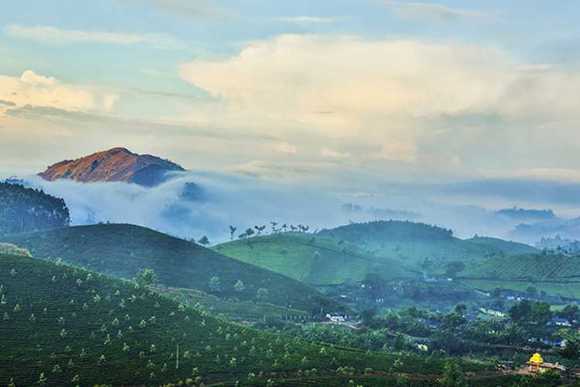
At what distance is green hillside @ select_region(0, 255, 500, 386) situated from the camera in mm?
106125

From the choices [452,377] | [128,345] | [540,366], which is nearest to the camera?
[452,377]

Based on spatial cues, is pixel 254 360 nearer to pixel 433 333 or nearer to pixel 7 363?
pixel 7 363

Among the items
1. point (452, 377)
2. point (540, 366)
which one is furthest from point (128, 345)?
point (540, 366)

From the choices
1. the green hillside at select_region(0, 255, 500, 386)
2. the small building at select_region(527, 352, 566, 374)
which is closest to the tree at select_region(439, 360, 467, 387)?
the green hillside at select_region(0, 255, 500, 386)

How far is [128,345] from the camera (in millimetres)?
119125

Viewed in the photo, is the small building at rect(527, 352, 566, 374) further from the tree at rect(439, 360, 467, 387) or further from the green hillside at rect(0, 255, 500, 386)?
the tree at rect(439, 360, 467, 387)

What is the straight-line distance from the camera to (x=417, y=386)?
11812 cm

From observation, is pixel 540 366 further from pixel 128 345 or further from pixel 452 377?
pixel 128 345

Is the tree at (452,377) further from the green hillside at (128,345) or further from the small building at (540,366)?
the small building at (540,366)

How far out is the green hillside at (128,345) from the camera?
4178 inches

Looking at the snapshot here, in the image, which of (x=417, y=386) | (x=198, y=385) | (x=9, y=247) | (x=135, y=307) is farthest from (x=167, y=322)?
(x=9, y=247)

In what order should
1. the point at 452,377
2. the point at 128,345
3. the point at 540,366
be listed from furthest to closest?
the point at 540,366 < the point at 128,345 < the point at 452,377

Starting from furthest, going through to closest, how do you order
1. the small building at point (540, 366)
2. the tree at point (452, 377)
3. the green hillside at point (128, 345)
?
the small building at point (540, 366) → the tree at point (452, 377) → the green hillside at point (128, 345)

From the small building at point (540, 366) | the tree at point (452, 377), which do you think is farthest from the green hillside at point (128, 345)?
the small building at point (540, 366)
